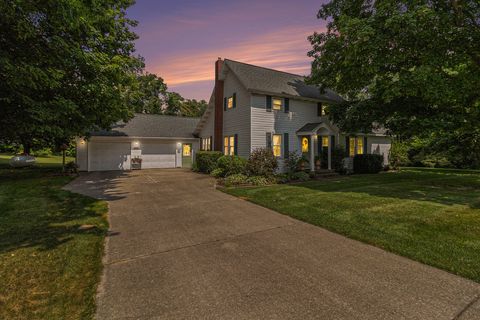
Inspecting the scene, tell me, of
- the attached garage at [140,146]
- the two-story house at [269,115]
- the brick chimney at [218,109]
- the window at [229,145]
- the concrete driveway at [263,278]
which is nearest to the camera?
the concrete driveway at [263,278]

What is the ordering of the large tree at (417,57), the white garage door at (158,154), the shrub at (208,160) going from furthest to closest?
the white garage door at (158,154) → the shrub at (208,160) → the large tree at (417,57)

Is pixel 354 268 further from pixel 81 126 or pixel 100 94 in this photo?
pixel 81 126

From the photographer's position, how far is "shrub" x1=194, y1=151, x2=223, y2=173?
58.3ft

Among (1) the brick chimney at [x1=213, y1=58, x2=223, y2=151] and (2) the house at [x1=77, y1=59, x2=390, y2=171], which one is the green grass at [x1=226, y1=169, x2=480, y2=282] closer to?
(2) the house at [x1=77, y1=59, x2=390, y2=171]

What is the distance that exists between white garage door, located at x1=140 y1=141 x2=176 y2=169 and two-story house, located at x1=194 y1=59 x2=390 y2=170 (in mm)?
5736

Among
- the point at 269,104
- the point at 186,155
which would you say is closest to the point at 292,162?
the point at 269,104

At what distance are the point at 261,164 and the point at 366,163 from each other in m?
10.4

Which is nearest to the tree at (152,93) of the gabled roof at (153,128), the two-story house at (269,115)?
the gabled roof at (153,128)

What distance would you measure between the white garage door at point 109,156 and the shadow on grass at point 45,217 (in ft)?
32.1

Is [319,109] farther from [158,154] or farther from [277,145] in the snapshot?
[158,154]

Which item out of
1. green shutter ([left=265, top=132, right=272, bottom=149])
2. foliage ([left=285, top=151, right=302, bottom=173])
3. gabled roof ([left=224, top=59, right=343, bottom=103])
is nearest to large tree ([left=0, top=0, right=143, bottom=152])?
gabled roof ([left=224, top=59, right=343, bottom=103])

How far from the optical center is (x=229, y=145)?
57.9ft

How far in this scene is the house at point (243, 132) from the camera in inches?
611

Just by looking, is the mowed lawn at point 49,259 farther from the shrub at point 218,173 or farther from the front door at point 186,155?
the front door at point 186,155
